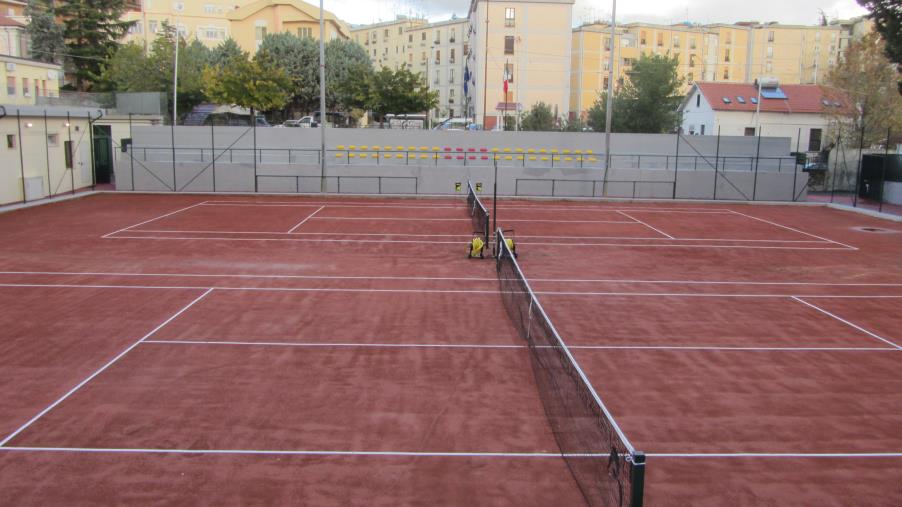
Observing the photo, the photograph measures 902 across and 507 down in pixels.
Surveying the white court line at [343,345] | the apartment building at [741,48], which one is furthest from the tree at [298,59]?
the white court line at [343,345]

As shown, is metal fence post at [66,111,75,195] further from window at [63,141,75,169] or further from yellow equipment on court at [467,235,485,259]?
yellow equipment on court at [467,235,485,259]

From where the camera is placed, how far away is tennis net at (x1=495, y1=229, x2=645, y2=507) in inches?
290

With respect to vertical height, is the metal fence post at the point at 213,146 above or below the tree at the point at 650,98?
below

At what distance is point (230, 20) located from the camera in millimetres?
87438

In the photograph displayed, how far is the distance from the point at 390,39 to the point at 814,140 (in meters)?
80.9

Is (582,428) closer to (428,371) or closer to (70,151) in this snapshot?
(428,371)

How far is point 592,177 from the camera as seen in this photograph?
41.5 m

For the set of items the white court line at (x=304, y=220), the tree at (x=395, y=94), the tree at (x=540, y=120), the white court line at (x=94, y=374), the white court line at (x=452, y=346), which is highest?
the tree at (x=395, y=94)

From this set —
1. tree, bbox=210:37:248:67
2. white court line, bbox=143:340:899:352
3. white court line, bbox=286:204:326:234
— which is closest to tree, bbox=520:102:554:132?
tree, bbox=210:37:248:67

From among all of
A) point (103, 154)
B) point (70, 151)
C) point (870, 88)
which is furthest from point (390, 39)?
point (70, 151)

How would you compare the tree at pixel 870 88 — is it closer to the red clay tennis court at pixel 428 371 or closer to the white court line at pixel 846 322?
the red clay tennis court at pixel 428 371

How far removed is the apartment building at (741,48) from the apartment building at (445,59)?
22.3m

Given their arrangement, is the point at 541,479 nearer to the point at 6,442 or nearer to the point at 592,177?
the point at 6,442

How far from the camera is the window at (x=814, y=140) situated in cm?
5803
